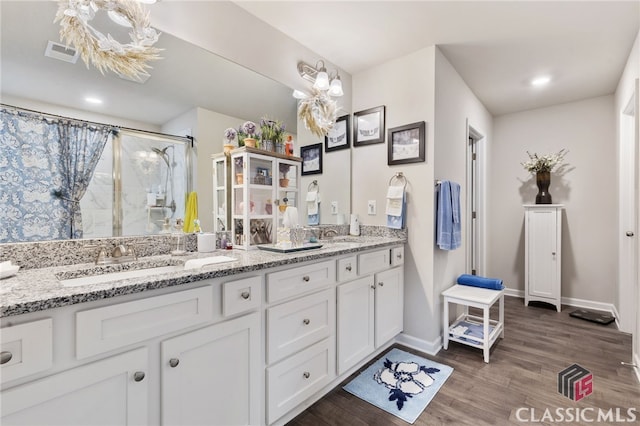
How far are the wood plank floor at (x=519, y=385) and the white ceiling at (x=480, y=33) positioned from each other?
2498mm

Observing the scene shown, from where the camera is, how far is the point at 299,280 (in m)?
1.55

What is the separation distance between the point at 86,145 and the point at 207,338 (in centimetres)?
107

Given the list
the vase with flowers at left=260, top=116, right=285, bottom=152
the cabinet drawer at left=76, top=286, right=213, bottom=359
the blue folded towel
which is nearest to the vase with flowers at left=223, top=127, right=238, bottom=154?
the vase with flowers at left=260, top=116, right=285, bottom=152

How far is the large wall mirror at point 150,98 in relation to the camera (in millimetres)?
1225

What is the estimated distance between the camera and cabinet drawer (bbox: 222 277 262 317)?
3.98 ft

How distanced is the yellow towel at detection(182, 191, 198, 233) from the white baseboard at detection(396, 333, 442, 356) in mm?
1975

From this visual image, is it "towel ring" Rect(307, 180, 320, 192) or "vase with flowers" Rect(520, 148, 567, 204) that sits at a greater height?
"vase with flowers" Rect(520, 148, 567, 204)

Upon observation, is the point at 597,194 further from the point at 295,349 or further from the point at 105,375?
the point at 105,375

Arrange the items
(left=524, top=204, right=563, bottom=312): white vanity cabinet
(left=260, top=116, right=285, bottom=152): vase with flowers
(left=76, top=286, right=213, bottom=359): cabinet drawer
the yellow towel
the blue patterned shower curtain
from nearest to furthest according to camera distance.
→ (left=76, top=286, right=213, bottom=359): cabinet drawer, the blue patterned shower curtain, the yellow towel, (left=260, top=116, right=285, bottom=152): vase with flowers, (left=524, top=204, right=563, bottom=312): white vanity cabinet

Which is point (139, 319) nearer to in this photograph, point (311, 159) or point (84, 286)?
point (84, 286)

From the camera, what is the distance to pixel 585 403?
176 cm

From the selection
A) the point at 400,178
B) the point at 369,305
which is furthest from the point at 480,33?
the point at 369,305

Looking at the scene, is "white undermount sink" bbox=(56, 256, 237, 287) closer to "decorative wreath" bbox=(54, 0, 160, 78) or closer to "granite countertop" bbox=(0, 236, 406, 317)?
"granite countertop" bbox=(0, 236, 406, 317)

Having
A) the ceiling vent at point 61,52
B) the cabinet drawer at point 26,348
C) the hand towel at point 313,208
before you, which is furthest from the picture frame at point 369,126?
the cabinet drawer at point 26,348
